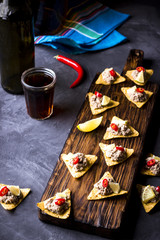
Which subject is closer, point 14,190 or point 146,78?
point 14,190

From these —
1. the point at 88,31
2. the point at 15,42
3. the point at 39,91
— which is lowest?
the point at 88,31

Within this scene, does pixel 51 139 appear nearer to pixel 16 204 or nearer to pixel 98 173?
pixel 98 173

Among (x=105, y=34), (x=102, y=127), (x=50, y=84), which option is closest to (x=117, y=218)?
(x=102, y=127)

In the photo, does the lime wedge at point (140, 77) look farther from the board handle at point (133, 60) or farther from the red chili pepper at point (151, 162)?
the red chili pepper at point (151, 162)

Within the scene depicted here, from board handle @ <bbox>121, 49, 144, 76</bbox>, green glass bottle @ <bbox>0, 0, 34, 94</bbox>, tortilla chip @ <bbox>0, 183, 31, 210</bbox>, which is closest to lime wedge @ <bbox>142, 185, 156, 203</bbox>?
tortilla chip @ <bbox>0, 183, 31, 210</bbox>

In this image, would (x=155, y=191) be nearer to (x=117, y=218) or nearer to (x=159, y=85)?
(x=117, y=218)

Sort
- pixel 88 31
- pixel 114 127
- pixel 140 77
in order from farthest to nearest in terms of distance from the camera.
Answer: pixel 88 31, pixel 140 77, pixel 114 127

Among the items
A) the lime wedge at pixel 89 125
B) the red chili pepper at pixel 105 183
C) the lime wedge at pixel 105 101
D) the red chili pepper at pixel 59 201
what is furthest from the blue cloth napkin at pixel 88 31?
the red chili pepper at pixel 59 201

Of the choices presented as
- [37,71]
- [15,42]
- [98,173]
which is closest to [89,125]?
[98,173]
